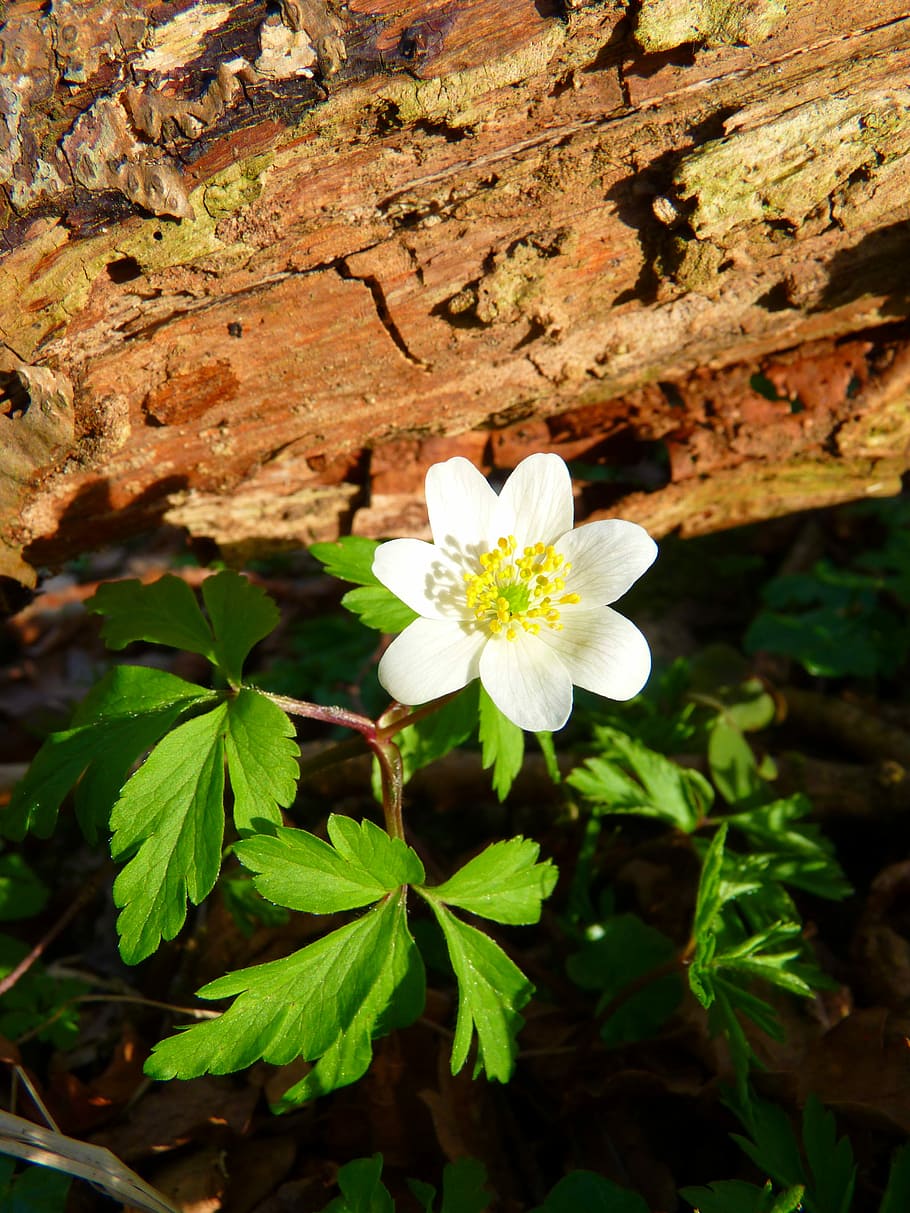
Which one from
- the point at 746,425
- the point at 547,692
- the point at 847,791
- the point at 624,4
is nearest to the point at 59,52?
the point at 624,4

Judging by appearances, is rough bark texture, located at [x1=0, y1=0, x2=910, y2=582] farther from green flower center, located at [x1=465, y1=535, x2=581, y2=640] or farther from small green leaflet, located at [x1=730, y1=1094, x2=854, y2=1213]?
small green leaflet, located at [x1=730, y1=1094, x2=854, y2=1213]

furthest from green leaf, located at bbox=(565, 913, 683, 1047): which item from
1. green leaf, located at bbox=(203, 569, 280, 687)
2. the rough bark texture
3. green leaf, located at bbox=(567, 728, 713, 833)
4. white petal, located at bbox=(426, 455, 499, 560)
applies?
the rough bark texture

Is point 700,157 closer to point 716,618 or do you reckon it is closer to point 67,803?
point 716,618

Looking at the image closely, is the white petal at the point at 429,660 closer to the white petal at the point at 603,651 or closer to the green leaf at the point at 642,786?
the white petal at the point at 603,651

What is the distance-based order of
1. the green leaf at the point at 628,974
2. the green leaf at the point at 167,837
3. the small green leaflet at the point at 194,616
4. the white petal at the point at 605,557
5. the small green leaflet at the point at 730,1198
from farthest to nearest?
1. the green leaf at the point at 628,974
2. the small green leaflet at the point at 194,616
3. the white petal at the point at 605,557
4. the green leaf at the point at 167,837
5. the small green leaflet at the point at 730,1198

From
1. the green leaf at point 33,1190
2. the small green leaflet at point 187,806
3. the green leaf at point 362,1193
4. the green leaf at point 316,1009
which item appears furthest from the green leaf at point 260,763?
the green leaf at point 33,1190

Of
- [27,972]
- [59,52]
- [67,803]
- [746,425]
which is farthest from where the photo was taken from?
[67,803]

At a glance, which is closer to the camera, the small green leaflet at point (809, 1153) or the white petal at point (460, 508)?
the small green leaflet at point (809, 1153)
